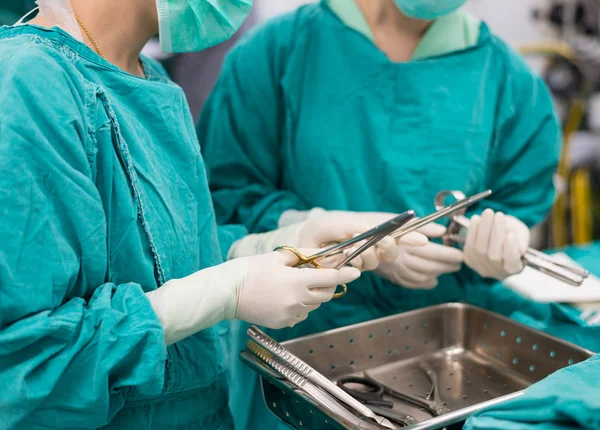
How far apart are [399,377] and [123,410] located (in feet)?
1.70

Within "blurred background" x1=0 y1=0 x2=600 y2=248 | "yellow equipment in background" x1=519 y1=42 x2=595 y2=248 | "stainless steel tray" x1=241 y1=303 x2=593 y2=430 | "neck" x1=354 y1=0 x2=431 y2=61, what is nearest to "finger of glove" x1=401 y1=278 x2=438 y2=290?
"stainless steel tray" x1=241 y1=303 x2=593 y2=430

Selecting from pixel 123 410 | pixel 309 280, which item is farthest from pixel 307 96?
pixel 123 410

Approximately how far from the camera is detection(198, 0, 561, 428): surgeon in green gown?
1.48 m

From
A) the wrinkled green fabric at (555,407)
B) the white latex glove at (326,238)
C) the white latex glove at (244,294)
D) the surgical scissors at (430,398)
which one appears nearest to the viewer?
the wrinkled green fabric at (555,407)

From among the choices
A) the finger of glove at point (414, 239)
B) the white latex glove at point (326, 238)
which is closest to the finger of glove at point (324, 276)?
the white latex glove at point (326, 238)

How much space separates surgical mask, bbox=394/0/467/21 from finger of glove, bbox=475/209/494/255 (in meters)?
0.44

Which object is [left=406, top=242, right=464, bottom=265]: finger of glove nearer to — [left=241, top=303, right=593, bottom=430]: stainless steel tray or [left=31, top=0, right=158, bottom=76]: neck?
[left=241, top=303, right=593, bottom=430]: stainless steel tray

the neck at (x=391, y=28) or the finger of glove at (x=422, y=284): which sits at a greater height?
the neck at (x=391, y=28)

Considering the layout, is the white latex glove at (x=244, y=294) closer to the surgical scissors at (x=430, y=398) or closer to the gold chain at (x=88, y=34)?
the surgical scissors at (x=430, y=398)

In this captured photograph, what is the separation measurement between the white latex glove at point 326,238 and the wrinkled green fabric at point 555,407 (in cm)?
40

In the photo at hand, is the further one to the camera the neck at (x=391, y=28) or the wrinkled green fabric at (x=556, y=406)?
the neck at (x=391, y=28)

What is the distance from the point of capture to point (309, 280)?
40.1 inches

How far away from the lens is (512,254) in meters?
1.35

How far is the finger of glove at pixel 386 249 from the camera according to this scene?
1201mm
